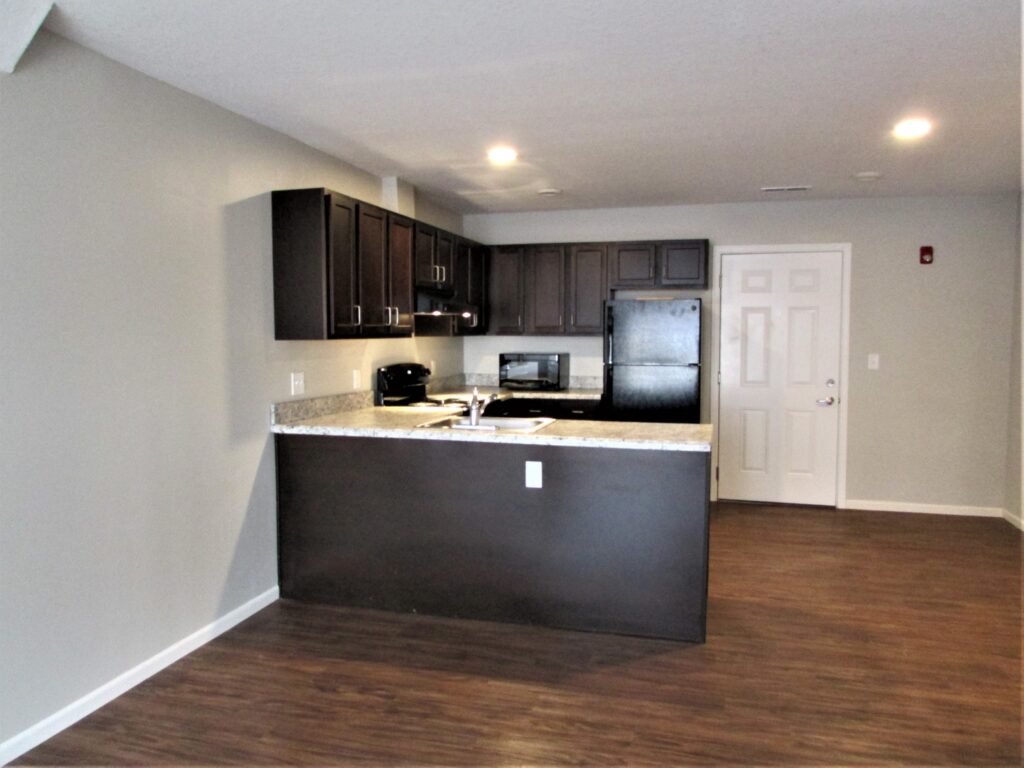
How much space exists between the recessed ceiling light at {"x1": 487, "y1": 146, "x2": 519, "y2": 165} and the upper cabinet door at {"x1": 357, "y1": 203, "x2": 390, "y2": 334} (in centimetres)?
69

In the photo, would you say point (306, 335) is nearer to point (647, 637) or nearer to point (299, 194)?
point (299, 194)

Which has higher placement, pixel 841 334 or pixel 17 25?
pixel 17 25

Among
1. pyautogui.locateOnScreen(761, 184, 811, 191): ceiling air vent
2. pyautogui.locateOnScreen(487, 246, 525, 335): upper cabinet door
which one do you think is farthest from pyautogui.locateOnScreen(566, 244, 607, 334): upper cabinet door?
pyautogui.locateOnScreen(761, 184, 811, 191): ceiling air vent

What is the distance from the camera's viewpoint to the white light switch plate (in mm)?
3479

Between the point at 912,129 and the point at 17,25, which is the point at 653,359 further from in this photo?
the point at 17,25

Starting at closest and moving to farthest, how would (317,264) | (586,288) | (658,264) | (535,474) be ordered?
(535,474)
(317,264)
(658,264)
(586,288)

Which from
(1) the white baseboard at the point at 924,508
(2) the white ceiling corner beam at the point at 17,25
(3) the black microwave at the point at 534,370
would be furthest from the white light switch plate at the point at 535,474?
(1) the white baseboard at the point at 924,508

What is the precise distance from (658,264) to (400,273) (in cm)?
225

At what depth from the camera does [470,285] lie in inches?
223

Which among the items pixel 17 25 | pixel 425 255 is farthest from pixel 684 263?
pixel 17 25

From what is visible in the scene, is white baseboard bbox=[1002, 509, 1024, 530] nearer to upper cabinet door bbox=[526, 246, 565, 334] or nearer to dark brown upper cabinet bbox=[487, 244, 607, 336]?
dark brown upper cabinet bbox=[487, 244, 607, 336]

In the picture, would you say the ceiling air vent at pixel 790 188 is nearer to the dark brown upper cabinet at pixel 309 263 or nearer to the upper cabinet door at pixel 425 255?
the upper cabinet door at pixel 425 255

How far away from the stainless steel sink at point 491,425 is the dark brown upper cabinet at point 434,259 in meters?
0.98

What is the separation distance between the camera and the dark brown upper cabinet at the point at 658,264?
5723mm
